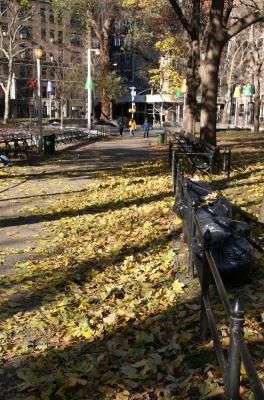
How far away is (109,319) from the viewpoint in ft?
16.9

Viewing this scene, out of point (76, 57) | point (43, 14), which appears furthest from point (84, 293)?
point (43, 14)

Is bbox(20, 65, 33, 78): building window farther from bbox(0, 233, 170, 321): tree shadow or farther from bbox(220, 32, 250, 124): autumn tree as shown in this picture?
bbox(0, 233, 170, 321): tree shadow

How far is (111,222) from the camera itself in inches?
374

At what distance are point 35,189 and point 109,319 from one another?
9.44m

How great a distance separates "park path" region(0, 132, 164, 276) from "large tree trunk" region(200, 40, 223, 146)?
3.62 meters

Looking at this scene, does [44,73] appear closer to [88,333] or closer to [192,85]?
[192,85]

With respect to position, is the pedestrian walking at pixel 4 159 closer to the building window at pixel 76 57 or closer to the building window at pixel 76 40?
the building window at pixel 76 57

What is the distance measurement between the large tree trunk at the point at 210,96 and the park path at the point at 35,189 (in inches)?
143

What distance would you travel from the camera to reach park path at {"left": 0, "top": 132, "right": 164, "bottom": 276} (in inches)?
326

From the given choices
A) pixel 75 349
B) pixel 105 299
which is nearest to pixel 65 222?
pixel 105 299

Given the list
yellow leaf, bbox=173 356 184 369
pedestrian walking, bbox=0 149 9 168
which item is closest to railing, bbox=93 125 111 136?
pedestrian walking, bbox=0 149 9 168

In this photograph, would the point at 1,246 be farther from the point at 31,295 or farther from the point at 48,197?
the point at 48,197

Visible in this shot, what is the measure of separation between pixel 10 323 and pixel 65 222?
4655 mm

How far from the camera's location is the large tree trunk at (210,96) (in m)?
16.1
